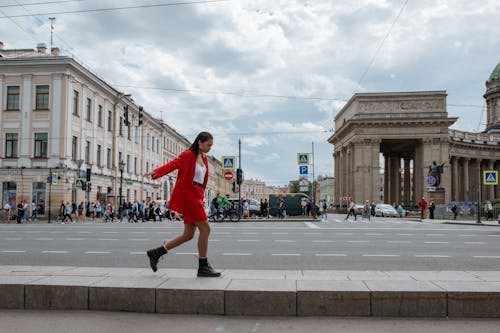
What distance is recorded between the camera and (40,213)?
38.2 m

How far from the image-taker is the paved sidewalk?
4.84 meters

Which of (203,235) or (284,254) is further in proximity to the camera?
(284,254)

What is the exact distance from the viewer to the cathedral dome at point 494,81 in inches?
4178

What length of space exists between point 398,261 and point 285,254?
248 cm

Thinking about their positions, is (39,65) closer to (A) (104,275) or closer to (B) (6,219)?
(B) (6,219)

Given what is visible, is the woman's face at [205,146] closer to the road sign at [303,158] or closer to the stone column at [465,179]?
the road sign at [303,158]

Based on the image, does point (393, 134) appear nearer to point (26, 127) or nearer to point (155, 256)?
point (26, 127)

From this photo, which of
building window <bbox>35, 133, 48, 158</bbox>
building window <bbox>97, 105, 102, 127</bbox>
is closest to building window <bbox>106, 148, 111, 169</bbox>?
building window <bbox>97, 105, 102, 127</bbox>

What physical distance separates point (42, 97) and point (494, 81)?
98.9 metres

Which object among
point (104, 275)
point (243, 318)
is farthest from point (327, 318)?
point (104, 275)

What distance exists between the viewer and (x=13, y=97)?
128 ft

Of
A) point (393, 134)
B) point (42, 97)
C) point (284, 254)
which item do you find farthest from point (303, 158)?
point (393, 134)

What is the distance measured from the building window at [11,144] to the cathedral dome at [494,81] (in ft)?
326

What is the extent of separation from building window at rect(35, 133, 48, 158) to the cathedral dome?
321 feet
